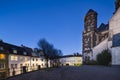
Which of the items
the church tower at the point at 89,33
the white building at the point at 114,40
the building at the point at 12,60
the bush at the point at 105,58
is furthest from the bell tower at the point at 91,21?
the bush at the point at 105,58

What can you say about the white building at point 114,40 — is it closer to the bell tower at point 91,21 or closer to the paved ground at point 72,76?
the bell tower at point 91,21

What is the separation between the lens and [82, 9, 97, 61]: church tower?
207ft

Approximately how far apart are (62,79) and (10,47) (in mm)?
44854

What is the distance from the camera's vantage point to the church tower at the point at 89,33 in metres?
63.1

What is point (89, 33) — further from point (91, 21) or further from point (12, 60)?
point (12, 60)

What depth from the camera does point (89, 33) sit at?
6494cm

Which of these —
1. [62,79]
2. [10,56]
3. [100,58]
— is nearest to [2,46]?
[10,56]

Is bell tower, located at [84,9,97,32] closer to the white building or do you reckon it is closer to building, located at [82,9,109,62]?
building, located at [82,9,109,62]

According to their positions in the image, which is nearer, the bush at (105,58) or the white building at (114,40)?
the white building at (114,40)

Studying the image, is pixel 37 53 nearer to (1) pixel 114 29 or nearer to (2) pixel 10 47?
(2) pixel 10 47

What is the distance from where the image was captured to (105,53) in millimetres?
39062

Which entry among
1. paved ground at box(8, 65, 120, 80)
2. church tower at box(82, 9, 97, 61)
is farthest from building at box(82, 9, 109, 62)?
paved ground at box(8, 65, 120, 80)

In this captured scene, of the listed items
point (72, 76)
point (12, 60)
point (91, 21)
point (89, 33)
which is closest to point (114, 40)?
point (89, 33)

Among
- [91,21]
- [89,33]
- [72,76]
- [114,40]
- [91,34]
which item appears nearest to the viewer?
[72,76]
